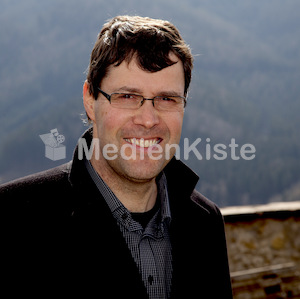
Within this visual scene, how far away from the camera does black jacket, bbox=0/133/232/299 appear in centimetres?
146

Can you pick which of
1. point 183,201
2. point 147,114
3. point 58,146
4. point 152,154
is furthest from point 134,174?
point 58,146

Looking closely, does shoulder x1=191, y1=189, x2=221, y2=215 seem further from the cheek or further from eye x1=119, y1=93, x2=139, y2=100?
eye x1=119, y1=93, x2=139, y2=100

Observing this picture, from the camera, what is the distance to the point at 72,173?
Answer: 178 cm

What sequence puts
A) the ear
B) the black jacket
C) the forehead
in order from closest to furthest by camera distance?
1. the black jacket
2. the forehead
3. the ear

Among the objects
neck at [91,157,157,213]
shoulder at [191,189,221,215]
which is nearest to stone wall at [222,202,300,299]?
shoulder at [191,189,221,215]

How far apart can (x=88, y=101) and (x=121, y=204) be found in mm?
591

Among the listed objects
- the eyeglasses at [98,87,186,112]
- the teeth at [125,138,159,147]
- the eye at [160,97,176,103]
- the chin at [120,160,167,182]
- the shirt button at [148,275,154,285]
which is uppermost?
the eye at [160,97,176,103]

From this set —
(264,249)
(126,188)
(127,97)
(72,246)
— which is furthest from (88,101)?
(264,249)

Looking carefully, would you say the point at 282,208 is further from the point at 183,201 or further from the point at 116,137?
the point at 116,137

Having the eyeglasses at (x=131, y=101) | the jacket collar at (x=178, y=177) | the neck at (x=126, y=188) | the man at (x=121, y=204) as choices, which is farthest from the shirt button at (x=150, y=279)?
the eyeglasses at (x=131, y=101)

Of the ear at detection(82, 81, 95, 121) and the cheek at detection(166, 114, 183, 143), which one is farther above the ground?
the ear at detection(82, 81, 95, 121)

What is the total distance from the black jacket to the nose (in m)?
0.36

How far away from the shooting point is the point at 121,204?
178cm

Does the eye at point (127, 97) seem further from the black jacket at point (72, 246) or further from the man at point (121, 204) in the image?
the black jacket at point (72, 246)
